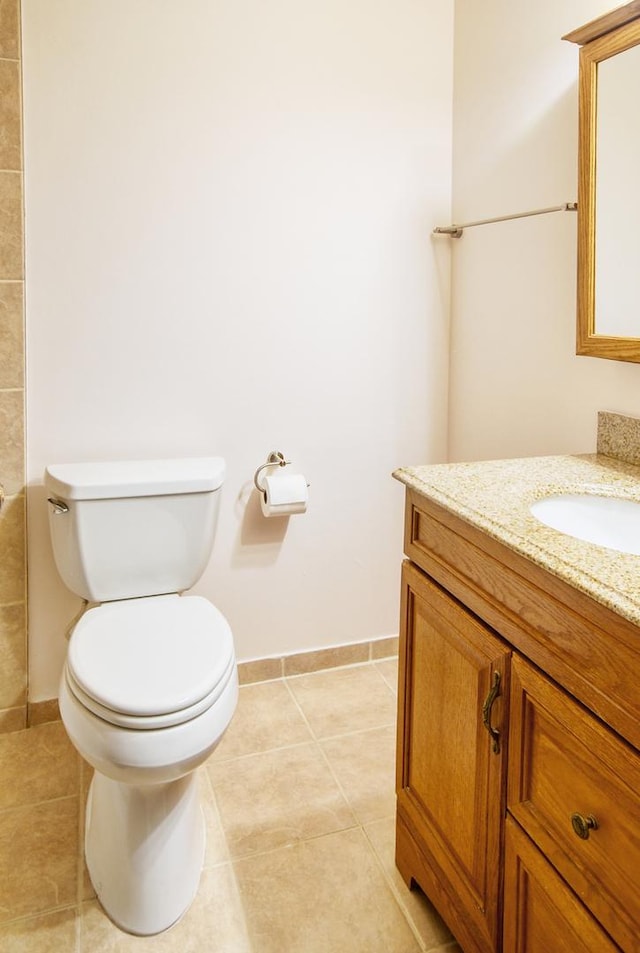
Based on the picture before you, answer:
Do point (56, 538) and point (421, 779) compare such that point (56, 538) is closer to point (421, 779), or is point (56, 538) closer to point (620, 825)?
point (421, 779)

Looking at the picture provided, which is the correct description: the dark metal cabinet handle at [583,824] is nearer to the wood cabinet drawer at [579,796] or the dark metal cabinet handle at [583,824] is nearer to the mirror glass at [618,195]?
the wood cabinet drawer at [579,796]

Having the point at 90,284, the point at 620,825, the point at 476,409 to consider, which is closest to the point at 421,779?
the point at 620,825

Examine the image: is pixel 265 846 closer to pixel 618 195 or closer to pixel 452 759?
pixel 452 759

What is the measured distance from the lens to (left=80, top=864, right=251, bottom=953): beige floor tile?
1391mm

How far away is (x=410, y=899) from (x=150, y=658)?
736 millimetres

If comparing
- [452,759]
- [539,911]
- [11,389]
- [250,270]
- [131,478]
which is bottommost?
[539,911]

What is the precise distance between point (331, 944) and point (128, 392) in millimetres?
1425

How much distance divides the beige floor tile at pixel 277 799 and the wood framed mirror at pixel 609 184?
1253mm

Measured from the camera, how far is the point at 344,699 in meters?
2.25

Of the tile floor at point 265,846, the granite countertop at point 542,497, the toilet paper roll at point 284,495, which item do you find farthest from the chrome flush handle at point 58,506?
the granite countertop at point 542,497

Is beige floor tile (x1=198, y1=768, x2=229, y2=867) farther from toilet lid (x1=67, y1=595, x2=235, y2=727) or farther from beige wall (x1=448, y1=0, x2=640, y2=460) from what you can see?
beige wall (x1=448, y1=0, x2=640, y2=460)

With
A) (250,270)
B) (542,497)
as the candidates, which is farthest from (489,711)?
(250,270)

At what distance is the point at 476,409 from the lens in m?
2.25

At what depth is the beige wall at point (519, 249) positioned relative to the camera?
174 centimetres
